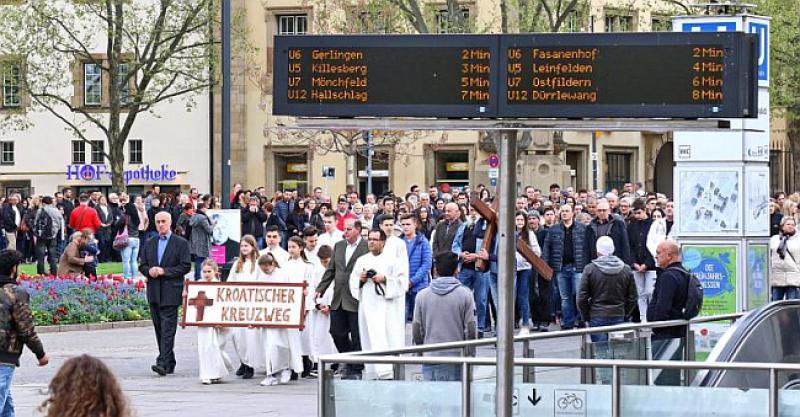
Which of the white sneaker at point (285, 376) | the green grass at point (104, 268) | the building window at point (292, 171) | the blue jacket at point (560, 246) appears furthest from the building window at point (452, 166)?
the white sneaker at point (285, 376)

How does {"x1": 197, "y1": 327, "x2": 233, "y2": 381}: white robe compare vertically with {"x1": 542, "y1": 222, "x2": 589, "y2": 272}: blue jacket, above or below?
below

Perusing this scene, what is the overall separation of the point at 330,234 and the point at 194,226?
373 inches

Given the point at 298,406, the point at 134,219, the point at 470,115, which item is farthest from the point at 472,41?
the point at 134,219

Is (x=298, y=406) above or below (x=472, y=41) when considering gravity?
below

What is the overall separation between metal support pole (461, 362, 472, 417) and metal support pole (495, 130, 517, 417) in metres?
1.73

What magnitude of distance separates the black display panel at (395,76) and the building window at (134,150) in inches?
2138

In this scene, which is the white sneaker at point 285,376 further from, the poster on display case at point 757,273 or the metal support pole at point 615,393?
the metal support pole at point 615,393

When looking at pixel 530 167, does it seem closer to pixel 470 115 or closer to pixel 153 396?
pixel 153 396

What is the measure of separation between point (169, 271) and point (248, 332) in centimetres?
106

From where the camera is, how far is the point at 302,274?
20.0 metres

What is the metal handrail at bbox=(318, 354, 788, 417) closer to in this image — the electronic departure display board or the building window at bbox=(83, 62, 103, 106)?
the electronic departure display board

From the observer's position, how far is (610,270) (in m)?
18.0

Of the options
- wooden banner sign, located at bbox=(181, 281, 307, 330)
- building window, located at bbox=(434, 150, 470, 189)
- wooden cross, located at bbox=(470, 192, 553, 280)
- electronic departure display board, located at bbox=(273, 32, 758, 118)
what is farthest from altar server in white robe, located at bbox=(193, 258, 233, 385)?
building window, located at bbox=(434, 150, 470, 189)

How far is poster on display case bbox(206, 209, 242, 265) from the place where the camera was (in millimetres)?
31953
